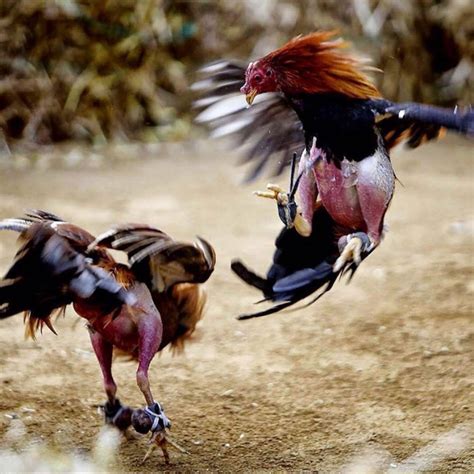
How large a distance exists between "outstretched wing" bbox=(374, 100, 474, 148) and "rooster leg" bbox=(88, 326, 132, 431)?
0.84m

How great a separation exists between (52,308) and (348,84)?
0.82 metres

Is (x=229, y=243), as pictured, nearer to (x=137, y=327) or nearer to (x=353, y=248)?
(x=137, y=327)

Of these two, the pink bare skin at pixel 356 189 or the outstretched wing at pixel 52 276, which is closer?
the pink bare skin at pixel 356 189

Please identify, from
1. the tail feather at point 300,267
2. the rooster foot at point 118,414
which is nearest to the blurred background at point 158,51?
the rooster foot at point 118,414

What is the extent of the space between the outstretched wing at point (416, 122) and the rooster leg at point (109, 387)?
2.76 feet

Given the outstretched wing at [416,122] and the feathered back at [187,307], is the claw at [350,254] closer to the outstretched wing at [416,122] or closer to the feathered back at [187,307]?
the outstretched wing at [416,122]

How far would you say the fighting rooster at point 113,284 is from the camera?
198 centimetres

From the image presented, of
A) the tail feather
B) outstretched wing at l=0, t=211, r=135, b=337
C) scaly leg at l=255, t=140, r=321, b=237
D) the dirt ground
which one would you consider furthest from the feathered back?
scaly leg at l=255, t=140, r=321, b=237

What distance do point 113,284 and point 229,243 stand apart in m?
2.53

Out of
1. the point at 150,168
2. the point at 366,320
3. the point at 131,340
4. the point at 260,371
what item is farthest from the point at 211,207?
the point at 131,340

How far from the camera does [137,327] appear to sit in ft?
7.01

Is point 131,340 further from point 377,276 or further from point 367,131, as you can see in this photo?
point 377,276

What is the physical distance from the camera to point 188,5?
7.57 meters

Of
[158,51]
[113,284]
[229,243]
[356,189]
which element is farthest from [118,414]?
[158,51]
